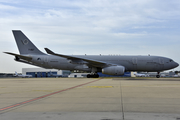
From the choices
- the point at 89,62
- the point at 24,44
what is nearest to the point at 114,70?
the point at 89,62

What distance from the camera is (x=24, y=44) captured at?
31.0 metres

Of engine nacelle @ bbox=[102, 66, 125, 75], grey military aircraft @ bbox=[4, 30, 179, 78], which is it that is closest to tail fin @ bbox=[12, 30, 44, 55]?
grey military aircraft @ bbox=[4, 30, 179, 78]

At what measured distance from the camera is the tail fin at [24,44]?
30797mm

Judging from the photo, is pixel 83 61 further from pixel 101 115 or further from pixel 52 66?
pixel 101 115

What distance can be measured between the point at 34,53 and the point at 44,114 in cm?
2728

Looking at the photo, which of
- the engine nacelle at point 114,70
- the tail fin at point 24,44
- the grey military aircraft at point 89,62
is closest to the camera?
the engine nacelle at point 114,70

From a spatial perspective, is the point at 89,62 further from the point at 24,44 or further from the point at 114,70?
the point at 24,44

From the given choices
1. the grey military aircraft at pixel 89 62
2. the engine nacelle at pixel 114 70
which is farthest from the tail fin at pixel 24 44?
the engine nacelle at pixel 114 70

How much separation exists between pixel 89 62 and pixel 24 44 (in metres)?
10.9

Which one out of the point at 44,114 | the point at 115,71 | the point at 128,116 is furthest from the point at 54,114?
the point at 115,71

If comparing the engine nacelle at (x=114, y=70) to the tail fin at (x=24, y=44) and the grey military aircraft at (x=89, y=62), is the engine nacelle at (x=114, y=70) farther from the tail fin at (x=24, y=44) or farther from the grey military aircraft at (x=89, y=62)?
the tail fin at (x=24, y=44)

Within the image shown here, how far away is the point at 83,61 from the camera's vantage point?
28.4 metres

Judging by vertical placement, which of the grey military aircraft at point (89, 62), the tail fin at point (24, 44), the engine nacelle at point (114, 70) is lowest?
the engine nacelle at point (114, 70)

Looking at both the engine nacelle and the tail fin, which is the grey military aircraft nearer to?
the tail fin
